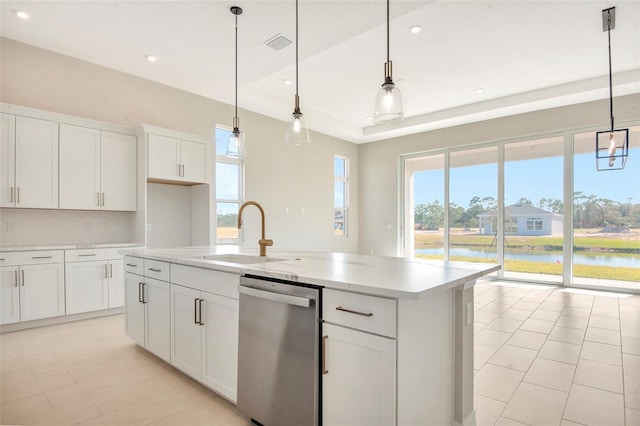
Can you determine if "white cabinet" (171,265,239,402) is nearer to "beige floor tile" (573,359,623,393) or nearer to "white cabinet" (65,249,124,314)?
"white cabinet" (65,249,124,314)

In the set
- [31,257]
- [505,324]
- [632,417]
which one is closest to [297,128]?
[632,417]

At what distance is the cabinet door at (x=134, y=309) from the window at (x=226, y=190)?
2466mm

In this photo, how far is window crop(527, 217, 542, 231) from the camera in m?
5.81

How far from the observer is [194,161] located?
184 inches

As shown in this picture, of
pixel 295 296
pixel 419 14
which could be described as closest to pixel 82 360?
pixel 295 296

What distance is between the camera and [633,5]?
3242 mm

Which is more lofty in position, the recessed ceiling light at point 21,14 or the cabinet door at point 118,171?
the recessed ceiling light at point 21,14

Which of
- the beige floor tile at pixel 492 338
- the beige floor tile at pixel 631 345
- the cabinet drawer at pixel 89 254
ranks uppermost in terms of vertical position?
the cabinet drawer at pixel 89 254

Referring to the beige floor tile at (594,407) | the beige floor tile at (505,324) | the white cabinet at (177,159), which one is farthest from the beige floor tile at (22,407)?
the beige floor tile at (505,324)

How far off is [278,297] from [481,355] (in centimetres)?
208

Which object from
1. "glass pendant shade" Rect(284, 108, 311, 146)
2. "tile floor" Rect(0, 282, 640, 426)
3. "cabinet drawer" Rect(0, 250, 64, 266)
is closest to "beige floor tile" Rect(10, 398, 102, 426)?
"tile floor" Rect(0, 282, 640, 426)

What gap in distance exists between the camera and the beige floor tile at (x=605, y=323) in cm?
344

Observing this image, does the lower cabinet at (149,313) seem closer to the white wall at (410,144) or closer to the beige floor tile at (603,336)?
the beige floor tile at (603,336)

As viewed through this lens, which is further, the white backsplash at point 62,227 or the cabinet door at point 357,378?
the white backsplash at point 62,227
